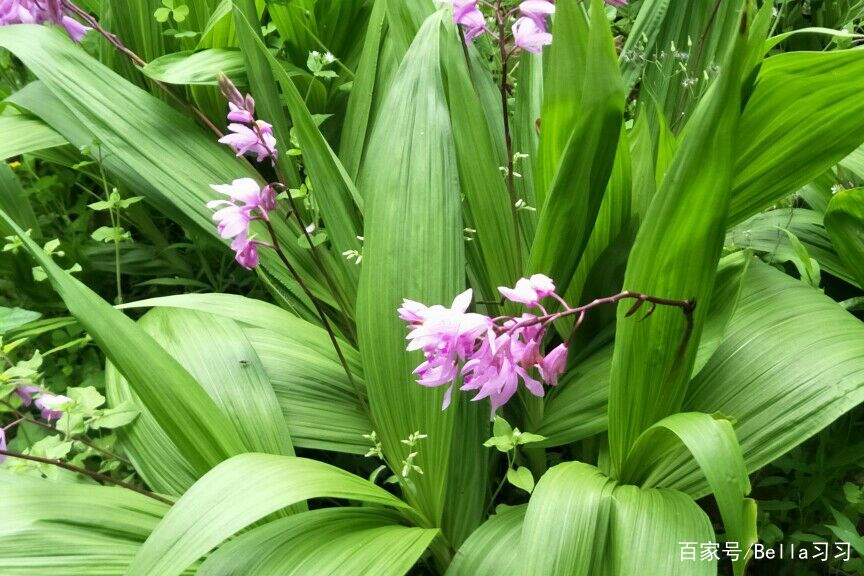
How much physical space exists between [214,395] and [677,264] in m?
0.73

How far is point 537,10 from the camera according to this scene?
1177 mm

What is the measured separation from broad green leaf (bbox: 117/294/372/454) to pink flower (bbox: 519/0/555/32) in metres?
0.61

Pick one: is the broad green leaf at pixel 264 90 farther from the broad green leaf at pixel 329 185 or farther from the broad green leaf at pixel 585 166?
the broad green leaf at pixel 585 166

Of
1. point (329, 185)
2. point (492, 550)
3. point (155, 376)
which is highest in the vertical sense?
point (329, 185)

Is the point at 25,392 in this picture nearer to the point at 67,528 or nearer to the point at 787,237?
the point at 67,528

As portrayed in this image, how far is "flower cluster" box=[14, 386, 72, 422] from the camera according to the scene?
1170 mm

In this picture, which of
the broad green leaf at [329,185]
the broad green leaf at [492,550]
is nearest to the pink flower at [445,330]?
the broad green leaf at [492,550]

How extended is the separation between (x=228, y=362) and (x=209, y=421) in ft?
0.57

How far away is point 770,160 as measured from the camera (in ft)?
3.62

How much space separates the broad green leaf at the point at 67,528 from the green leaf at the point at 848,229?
1.18m

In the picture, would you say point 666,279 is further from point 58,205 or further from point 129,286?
point 58,205

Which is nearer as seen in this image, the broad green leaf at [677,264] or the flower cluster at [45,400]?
the broad green leaf at [677,264]

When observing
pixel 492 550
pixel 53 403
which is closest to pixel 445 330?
pixel 492 550

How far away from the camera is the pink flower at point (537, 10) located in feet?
3.83
